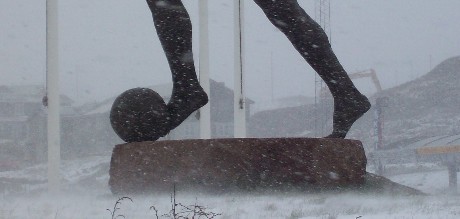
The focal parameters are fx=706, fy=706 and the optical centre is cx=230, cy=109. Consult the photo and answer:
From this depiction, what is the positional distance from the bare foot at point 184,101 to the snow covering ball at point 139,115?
67mm

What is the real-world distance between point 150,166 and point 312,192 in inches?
45.8

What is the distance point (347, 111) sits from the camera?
5367 millimetres

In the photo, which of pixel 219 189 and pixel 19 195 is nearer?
pixel 219 189

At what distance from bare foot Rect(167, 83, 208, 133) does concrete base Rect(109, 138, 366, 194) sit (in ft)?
0.80

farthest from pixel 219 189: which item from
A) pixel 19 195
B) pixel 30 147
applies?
pixel 30 147

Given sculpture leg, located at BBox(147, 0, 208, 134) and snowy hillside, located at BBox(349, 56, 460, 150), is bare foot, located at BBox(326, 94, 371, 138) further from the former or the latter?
snowy hillside, located at BBox(349, 56, 460, 150)

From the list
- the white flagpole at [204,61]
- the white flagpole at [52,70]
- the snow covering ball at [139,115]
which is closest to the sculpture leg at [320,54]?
the snow covering ball at [139,115]

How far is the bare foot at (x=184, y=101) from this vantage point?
16.6ft

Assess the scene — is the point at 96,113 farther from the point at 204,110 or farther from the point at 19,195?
the point at 19,195

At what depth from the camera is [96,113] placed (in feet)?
61.5

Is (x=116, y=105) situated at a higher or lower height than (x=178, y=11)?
lower

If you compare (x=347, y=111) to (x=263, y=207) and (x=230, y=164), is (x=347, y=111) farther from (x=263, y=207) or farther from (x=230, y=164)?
(x=263, y=207)

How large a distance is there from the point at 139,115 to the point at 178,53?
1.73ft

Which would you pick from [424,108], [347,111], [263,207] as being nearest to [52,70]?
[347,111]
